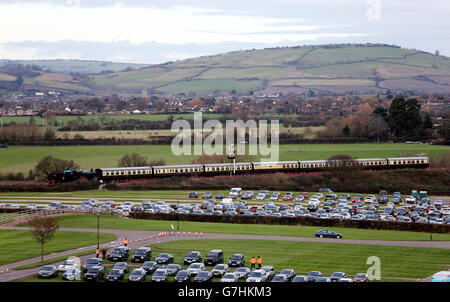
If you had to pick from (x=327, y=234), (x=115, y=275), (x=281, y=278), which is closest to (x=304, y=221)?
(x=327, y=234)

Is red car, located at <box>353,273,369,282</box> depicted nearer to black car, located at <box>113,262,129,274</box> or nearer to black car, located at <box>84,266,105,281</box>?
black car, located at <box>113,262,129,274</box>

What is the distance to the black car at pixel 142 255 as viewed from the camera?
138 ft

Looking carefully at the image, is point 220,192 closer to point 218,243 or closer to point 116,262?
point 218,243

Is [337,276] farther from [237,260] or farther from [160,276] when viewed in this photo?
[160,276]

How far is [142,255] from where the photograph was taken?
4216cm

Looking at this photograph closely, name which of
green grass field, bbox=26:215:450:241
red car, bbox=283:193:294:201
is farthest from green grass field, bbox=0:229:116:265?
red car, bbox=283:193:294:201

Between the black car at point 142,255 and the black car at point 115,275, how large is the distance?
4318 mm

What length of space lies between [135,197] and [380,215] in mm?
28097

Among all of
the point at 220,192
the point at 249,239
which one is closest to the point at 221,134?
the point at 220,192

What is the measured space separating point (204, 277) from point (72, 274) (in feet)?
24.8

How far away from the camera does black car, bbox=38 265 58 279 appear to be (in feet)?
123

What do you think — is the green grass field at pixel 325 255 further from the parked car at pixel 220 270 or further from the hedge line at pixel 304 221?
the hedge line at pixel 304 221

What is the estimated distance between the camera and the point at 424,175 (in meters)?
90.5
